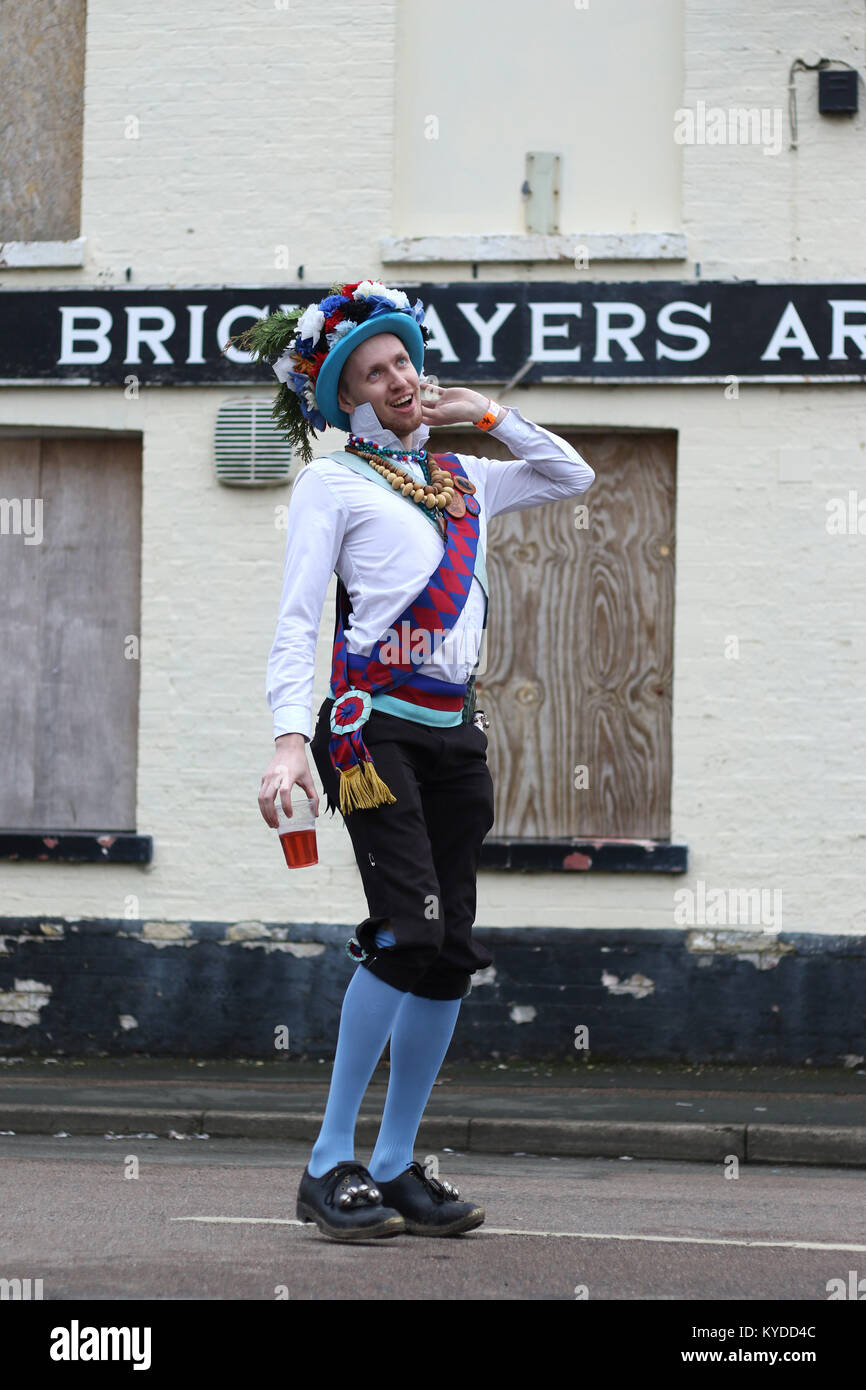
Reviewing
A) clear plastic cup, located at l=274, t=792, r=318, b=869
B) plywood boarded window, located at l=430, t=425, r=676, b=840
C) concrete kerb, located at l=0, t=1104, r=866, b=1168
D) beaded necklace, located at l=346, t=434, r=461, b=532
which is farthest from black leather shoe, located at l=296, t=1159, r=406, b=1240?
plywood boarded window, located at l=430, t=425, r=676, b=840

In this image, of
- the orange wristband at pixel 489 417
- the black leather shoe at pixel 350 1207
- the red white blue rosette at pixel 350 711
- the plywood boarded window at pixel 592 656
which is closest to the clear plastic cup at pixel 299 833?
the red white blue rosette at pixel 350 711

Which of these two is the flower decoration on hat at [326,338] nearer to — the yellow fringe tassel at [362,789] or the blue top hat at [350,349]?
the blue top hat at [350,349]

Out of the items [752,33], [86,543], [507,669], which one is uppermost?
[752,33]

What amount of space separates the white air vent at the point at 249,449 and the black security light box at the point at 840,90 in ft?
10.5

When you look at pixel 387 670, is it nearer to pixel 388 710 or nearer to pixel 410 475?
pixel 388 710

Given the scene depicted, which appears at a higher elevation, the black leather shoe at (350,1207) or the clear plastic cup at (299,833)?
the clear plastic cup at (299,833)

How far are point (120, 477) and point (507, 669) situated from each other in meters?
2.30

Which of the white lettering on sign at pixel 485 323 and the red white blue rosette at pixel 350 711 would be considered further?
the white lettering on sign at pixel 485 323

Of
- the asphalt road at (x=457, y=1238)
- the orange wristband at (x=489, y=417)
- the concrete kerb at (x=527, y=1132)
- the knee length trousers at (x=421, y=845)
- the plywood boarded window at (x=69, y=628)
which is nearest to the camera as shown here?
the asphalt road at (x=457, y=1238)

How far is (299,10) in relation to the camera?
32.8 feet

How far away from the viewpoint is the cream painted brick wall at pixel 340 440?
31.4 ft
